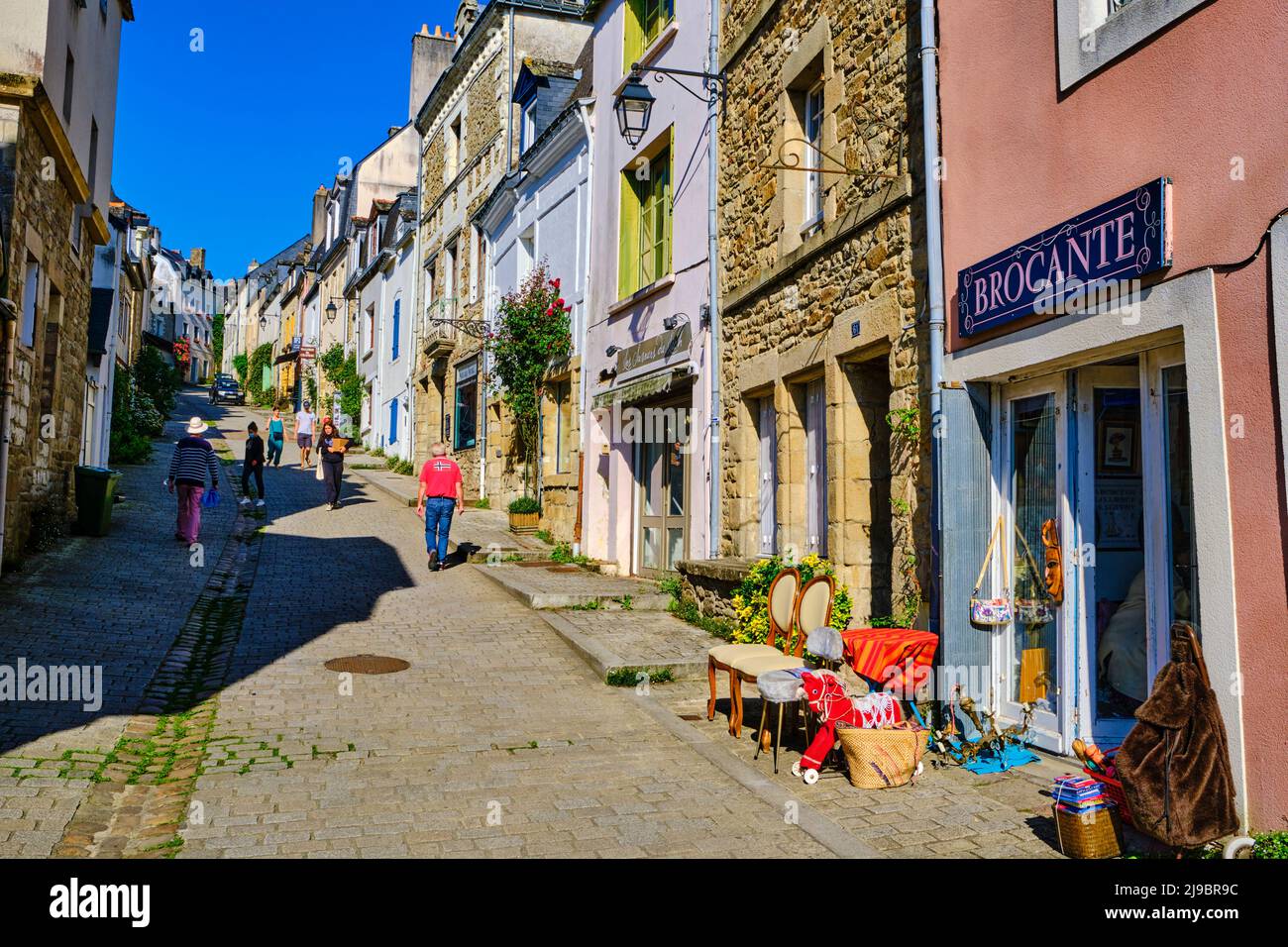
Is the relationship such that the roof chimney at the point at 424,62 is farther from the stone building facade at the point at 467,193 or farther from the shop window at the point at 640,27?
the shop window at the point at 640,27

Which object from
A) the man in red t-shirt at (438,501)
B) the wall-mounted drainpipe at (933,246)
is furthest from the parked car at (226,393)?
the wall-mounted drainpipe at (933,246)

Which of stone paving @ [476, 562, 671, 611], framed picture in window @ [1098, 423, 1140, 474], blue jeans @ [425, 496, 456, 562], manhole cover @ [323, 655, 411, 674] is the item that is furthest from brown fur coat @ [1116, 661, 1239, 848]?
blue jeans @ [425, 496, 456, 562]

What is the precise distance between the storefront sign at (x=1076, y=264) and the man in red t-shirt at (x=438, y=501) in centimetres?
820

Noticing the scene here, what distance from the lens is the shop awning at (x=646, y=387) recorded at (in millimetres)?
11245

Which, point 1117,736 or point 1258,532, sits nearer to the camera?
point 1258,532

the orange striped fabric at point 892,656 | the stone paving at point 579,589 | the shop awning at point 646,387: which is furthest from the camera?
the shop awning at point 646,387

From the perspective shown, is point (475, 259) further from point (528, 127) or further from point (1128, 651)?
point (1128, 651)
